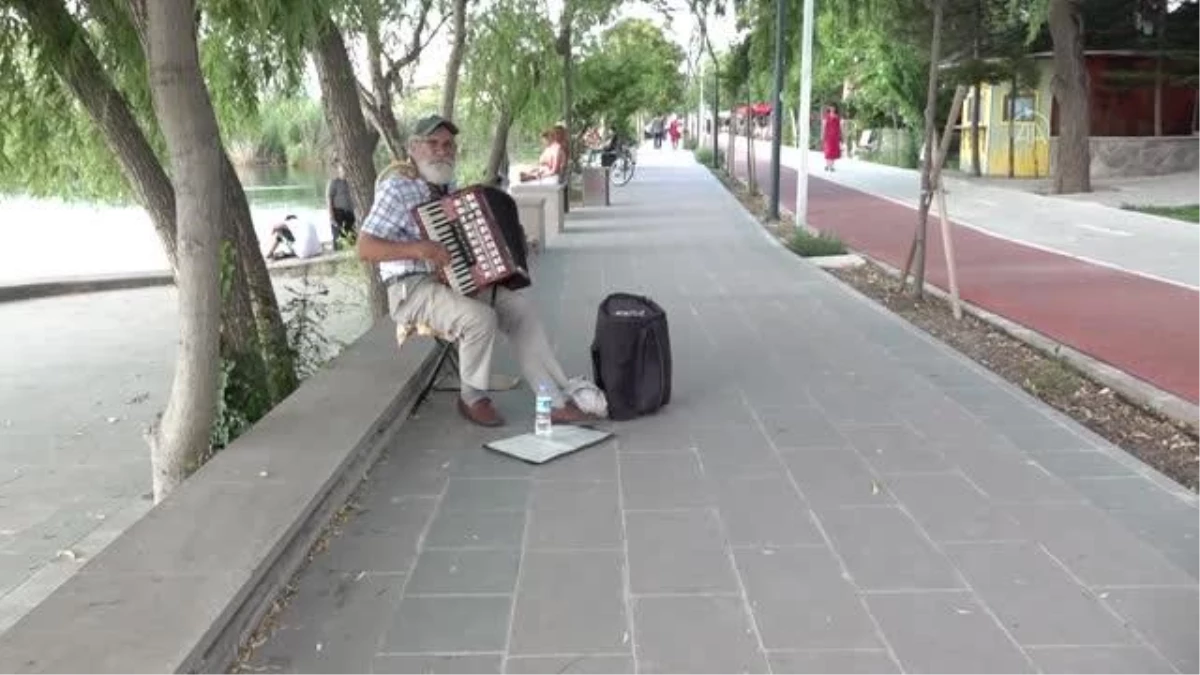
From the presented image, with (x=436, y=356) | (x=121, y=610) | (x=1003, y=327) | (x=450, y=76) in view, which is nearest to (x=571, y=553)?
(x=121, y=610)

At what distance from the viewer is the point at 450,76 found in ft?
33.6

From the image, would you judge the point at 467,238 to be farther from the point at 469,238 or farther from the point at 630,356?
the point at 630,356

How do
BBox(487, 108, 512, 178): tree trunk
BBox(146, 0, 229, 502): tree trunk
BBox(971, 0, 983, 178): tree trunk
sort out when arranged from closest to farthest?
BBox(146, 0, 229, 502): tree trunk → BBox(487, 108, 512, 178): tree trunk → BBox(971, 0, 983, 178): tree trunk

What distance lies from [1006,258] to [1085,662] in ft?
36.0

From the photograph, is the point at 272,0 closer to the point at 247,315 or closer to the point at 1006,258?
the point at 247,315

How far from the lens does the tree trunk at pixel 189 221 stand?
445 centimetres

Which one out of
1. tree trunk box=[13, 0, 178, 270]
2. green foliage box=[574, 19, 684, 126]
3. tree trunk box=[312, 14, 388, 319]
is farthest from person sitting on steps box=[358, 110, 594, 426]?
green foliage box=[574, 19, 684, 126]

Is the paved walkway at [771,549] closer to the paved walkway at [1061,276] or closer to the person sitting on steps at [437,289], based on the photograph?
the person sitting on steps at [437,289]

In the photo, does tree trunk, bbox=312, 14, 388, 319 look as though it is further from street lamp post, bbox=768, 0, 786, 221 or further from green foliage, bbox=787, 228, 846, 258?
street lamp post, bbox=768, 0, 786, 221

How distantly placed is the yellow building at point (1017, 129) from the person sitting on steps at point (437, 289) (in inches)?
949

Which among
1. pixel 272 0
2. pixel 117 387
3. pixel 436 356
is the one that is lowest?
pixel 117 387

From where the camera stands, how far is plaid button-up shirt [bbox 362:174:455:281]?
564cm

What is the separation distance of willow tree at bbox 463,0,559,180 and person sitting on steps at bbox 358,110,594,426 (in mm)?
6240

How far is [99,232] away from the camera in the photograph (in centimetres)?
2720
